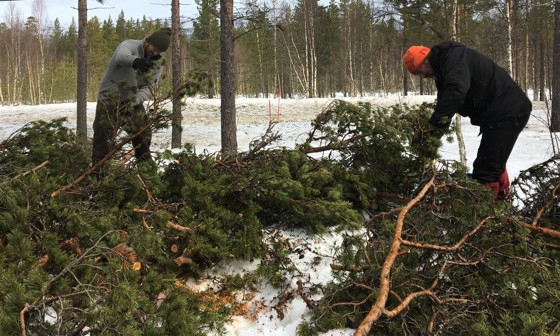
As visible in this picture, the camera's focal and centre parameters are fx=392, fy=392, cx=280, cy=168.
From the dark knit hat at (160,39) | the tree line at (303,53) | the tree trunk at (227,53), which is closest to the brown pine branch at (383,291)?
the dark knit hat at (160,39)

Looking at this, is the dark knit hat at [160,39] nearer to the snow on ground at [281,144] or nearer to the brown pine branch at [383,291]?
the snow on ground at [281,144]

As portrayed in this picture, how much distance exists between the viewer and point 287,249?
284 centimetres

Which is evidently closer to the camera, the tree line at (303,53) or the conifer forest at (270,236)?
the conifer forest at (270,236)

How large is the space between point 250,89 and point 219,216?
1914 inches

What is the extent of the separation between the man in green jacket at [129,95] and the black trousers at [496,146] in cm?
278

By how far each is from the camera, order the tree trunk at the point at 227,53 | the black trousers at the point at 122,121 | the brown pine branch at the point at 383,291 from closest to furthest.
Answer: the brown pine branch at the point at 383,291 → the black trousers at the point at 122,121 → the tree trunk at the point at 227,53

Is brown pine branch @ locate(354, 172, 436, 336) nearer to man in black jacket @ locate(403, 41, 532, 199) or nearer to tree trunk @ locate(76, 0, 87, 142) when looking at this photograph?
man in black jacket @ locate(403, 41, 532, 199)

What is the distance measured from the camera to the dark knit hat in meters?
3.79

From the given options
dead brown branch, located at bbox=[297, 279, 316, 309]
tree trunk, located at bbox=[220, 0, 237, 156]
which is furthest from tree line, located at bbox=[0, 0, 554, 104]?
dead brown branch, located at bbox=[297, 279, 316, 309]

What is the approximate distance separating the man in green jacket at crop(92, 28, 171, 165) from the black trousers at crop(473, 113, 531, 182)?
2.78 metres

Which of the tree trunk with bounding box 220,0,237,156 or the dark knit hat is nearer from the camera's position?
the dark knit hat

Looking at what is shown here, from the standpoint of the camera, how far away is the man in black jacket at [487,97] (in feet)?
10.7

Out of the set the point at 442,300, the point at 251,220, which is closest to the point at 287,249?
the point at 251,220

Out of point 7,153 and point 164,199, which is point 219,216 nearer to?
point 164,199
